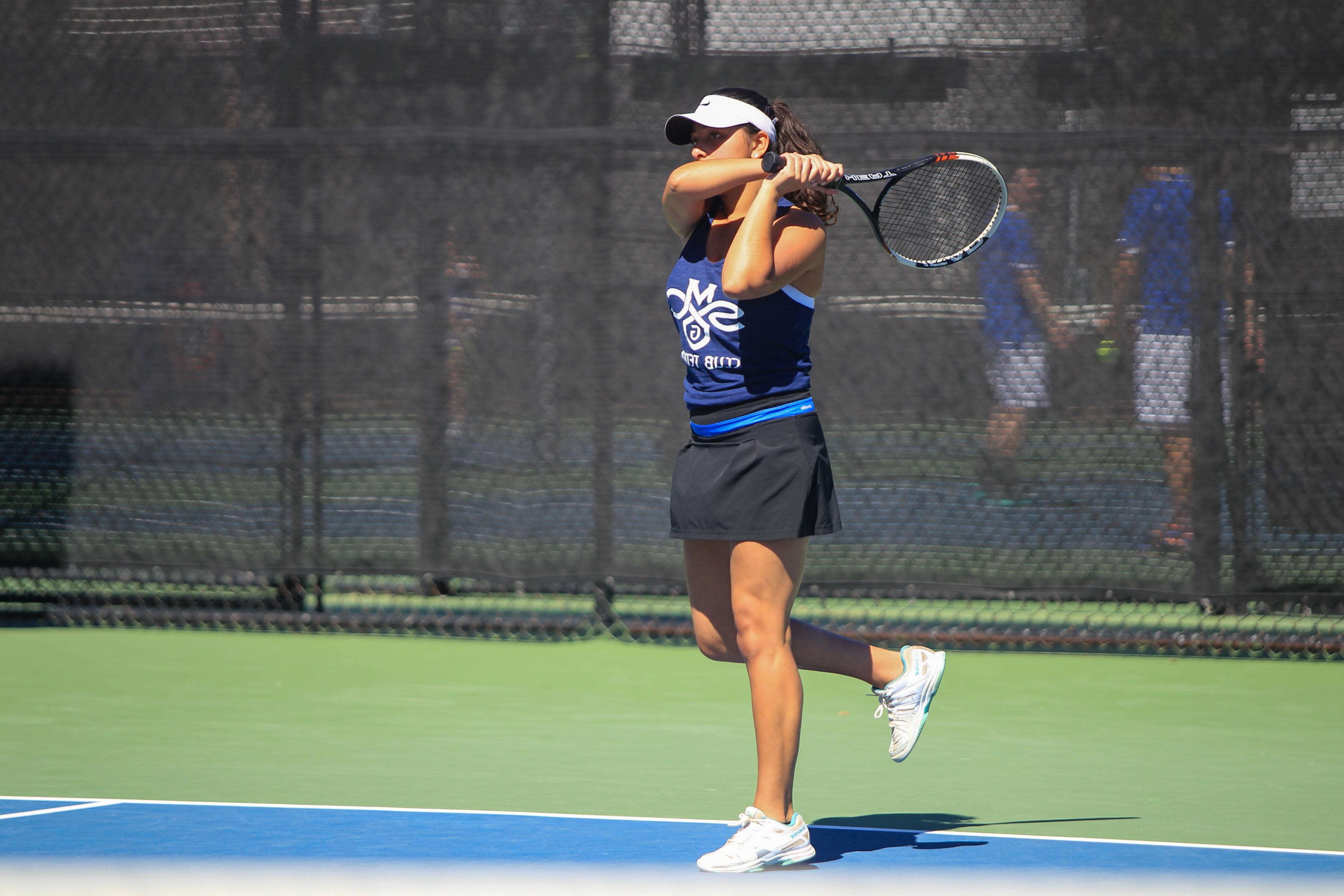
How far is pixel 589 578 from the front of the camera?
6.74 meters

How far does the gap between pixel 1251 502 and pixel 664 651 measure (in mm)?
2343

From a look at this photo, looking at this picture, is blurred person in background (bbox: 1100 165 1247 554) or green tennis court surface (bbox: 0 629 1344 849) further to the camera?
blurred person in background (bbox: 1100 165 1247 554)

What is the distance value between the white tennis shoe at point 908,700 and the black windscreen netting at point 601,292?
273cm

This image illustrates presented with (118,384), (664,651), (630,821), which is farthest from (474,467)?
(630,821)

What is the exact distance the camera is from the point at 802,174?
3416mm

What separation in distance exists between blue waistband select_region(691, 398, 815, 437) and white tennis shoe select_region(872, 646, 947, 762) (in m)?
0.63

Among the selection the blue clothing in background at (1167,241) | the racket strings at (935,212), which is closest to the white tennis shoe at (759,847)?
the racket strings at (935,212)

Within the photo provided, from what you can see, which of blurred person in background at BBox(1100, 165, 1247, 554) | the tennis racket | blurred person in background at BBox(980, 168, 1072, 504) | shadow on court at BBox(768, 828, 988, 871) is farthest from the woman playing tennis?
blurred person in background at BBox(1100, 165, 1247, 554)

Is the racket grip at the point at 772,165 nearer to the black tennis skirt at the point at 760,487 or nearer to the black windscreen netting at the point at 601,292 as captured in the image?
the black tennis skirt at the point at 760,487

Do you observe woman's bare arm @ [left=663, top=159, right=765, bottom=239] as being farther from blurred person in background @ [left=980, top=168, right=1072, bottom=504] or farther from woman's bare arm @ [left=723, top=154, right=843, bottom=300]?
blurred person in background @ [left=980, top=168, right=1072, bottom=504]

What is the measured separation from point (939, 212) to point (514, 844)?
1.97 meters

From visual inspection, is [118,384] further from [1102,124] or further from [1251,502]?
[1251,502]

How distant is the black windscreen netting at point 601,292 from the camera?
627 cm

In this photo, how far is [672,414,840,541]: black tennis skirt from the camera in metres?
3.50
